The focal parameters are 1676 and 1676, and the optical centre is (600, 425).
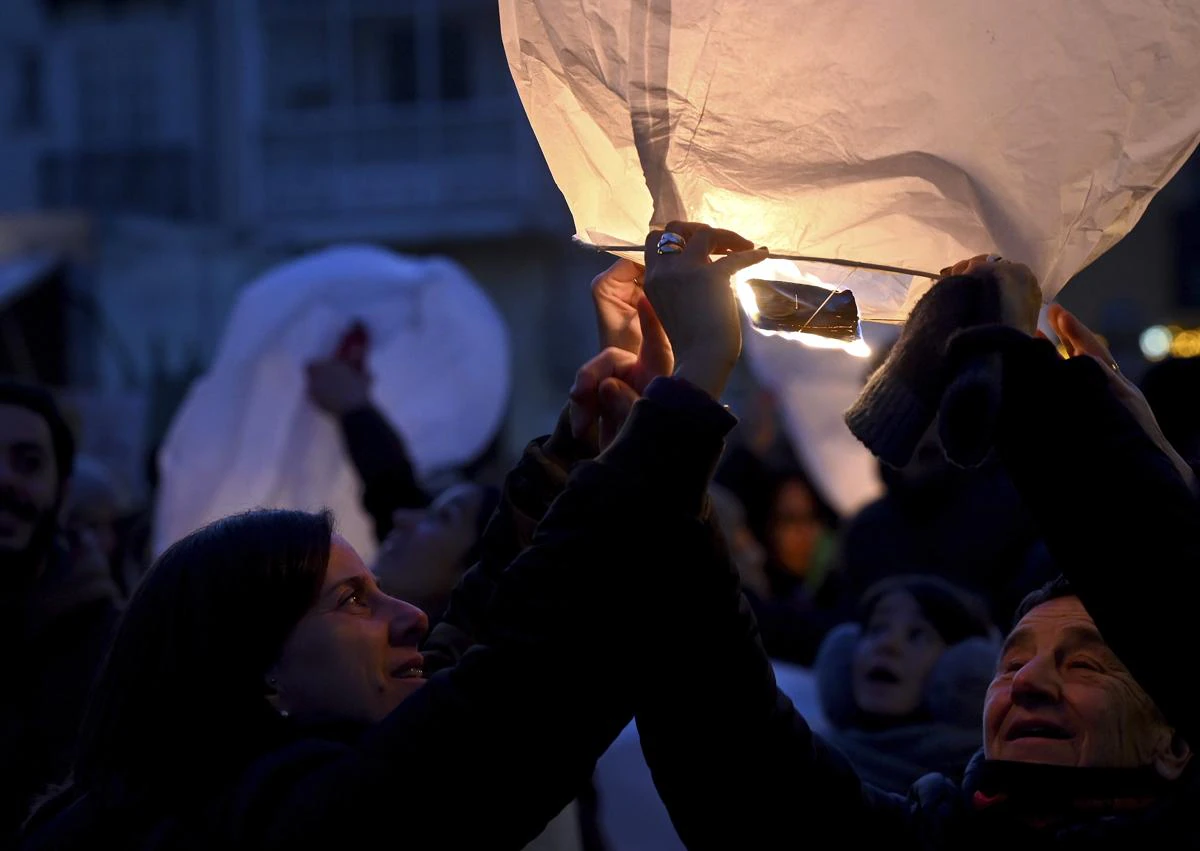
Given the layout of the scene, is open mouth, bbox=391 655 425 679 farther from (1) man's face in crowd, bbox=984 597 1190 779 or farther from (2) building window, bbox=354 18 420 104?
(2) building window, bbox=354 18 420 104

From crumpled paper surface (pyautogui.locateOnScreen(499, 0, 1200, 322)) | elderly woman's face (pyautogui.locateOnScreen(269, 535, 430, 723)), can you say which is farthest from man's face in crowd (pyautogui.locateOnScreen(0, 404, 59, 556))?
crumpled paper surface (pyautogui.locateOnScreen(499, 0, 1200, 322))

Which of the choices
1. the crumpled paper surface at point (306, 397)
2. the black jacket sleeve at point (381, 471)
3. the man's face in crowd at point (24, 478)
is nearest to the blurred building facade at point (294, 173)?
the crumpled paper surface at point (306, 397)

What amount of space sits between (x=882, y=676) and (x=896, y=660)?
4cm

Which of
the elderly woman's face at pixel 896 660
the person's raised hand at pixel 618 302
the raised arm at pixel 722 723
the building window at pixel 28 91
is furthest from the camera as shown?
the building window at pixel 28 91

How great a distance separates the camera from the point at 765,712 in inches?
76.7

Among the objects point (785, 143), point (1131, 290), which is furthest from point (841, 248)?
point (1131, 290)

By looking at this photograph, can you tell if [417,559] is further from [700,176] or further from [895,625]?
[700,176]

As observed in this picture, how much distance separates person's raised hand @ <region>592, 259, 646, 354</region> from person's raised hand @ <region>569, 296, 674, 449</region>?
0.02 m

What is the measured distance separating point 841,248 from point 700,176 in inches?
7.2

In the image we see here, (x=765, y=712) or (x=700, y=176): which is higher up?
(x=700, y=176)

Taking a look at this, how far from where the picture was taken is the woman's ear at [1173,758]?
74.7 inches

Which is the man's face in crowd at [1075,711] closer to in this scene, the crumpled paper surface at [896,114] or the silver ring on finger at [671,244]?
the crumpled paper surface at [896,114]

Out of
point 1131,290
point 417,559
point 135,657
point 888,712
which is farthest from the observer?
point 1131,290

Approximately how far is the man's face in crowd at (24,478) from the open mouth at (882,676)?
5.53ft
